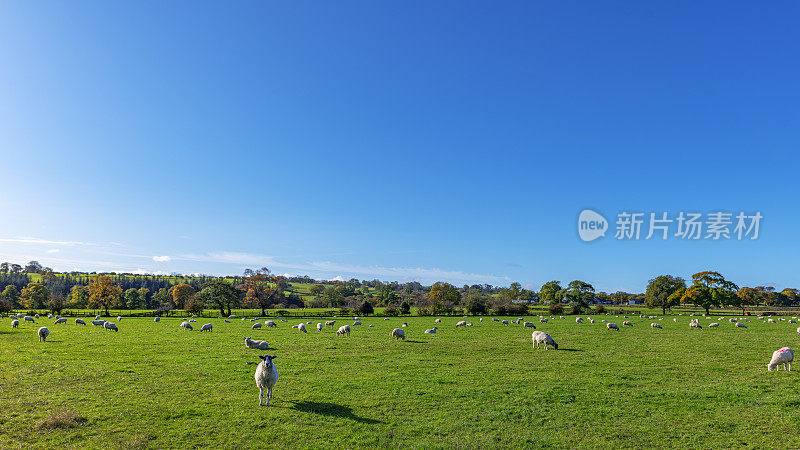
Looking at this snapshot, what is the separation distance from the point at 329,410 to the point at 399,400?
264 cm

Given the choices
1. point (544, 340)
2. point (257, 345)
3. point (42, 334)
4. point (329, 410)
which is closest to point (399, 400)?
point (329, 410)

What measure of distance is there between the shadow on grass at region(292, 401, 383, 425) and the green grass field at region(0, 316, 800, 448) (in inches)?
2.8

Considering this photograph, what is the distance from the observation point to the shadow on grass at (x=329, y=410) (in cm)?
1194

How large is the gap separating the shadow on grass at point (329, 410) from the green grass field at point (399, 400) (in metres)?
0.07

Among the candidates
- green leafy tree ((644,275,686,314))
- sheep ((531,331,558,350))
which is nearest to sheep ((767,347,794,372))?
sheep ((531,331,558,350))

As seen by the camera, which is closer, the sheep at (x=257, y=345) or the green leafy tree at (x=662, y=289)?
the sheep at (x=257, y=345)

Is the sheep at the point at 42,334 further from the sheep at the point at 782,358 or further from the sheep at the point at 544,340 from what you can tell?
the sheep at the point at 782,358

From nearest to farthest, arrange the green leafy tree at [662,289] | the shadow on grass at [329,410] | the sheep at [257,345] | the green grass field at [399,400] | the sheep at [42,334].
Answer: the green grass field at [399,400] < the shadow on grass at [329,410] < the sheep at [257,345] < the sheep at [42,334] < the green leafy tree at [662,289]

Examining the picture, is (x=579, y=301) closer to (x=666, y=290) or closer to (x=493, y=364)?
(x=666, y=290)

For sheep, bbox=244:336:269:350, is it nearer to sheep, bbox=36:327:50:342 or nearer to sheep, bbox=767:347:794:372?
sheep, bbox=36:327:50:342

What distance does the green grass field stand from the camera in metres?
10.6

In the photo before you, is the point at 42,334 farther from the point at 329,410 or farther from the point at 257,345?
the point at 329,410

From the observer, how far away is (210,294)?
77.9m

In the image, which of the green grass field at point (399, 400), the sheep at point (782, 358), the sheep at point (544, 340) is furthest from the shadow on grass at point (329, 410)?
the sheep at point (782, 358)
